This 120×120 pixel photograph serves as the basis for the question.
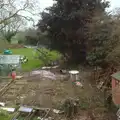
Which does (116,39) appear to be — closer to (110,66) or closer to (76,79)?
(110,66)

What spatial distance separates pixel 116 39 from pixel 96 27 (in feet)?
9.89

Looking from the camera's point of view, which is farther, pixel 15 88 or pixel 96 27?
pixel 96 27

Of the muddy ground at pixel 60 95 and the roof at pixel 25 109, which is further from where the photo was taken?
the muddy ground at pixel 60 95

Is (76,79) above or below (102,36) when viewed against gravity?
below

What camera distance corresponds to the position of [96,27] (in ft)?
60.3

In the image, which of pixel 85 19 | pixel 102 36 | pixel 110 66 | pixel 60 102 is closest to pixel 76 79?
pixel 110 66

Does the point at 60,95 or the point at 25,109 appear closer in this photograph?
the point at 25,109

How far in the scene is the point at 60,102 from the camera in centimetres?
1239

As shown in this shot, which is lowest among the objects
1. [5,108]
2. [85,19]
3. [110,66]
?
[5,108]

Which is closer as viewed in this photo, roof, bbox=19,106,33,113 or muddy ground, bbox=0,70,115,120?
roof, bbox=19,106,33,113

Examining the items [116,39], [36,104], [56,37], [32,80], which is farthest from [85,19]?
[36,104]

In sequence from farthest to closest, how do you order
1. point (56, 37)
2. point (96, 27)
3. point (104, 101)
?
point (56, 37), point (96, 27), point (104, 101)

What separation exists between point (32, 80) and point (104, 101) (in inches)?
265

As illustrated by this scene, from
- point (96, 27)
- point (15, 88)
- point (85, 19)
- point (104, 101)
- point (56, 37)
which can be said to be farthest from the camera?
point (56, 37)
